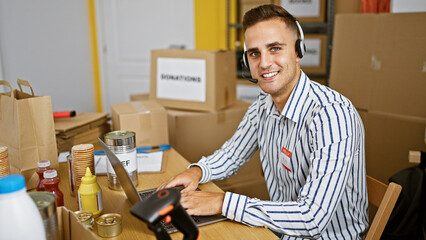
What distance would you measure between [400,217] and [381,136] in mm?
545

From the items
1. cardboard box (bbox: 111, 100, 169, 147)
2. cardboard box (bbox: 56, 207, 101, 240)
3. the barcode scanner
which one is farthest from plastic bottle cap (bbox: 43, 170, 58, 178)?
cardboard box (bbox: 111, 100, 169, 147)

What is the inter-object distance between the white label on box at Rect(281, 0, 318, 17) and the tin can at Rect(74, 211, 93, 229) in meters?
2.21

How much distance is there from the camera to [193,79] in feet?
6.53

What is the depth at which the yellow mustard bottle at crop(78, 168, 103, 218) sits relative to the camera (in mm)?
1030

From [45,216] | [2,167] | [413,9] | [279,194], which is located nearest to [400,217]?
[279,194]

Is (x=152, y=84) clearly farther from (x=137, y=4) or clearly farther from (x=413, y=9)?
(x=137, y=4)

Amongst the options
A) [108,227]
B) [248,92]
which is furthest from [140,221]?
[248,92]

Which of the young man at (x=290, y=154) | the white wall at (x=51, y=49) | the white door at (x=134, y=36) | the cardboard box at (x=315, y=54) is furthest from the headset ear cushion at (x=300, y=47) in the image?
the white door at (x=134, y=36)

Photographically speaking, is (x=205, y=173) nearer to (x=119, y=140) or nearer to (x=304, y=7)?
(x=119, y=140)

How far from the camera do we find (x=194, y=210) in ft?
3.42

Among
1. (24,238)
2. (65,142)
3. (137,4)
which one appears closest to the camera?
(24,238)

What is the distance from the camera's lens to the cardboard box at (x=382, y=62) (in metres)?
1.76

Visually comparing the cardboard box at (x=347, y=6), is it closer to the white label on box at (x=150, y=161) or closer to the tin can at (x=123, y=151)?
the white label on box at (x=150, y=161)

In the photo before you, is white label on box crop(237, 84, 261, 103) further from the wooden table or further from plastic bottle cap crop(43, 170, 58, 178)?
plastic bottle cap crop(43, 170, 58, 178)
